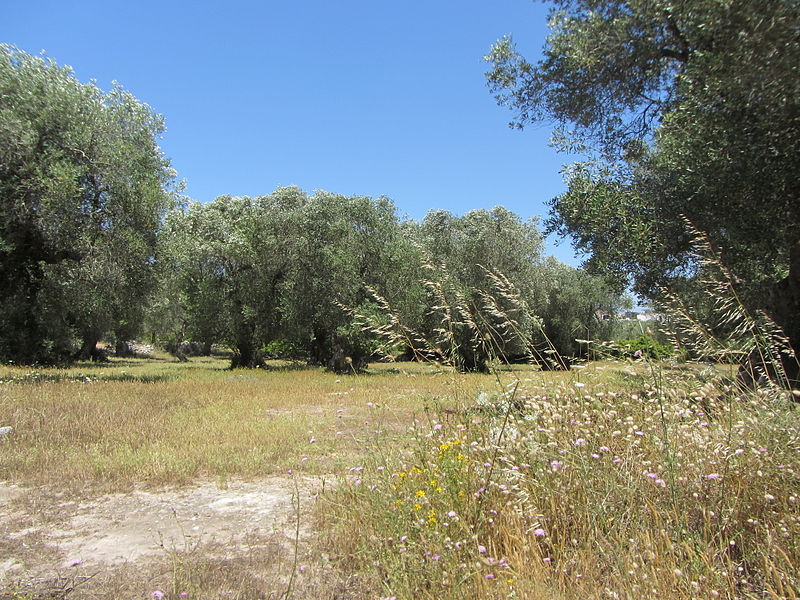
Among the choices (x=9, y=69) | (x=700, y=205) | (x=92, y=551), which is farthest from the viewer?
(x=9, y=69)

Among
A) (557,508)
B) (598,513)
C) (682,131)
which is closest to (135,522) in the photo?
(557,508)

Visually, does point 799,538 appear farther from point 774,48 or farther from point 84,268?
point 84,268

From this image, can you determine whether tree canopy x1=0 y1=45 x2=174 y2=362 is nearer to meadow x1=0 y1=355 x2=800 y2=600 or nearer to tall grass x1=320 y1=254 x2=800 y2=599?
meadow x1=0 y1=355 x2=800 y2=600

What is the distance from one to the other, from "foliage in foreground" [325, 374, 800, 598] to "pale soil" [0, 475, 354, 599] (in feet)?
2.51

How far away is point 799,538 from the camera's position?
2834mm

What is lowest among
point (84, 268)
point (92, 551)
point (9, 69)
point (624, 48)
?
point (92, 551)

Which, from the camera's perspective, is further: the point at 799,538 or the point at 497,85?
the point at 497,85

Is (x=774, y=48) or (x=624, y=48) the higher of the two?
(x=624, y=48)

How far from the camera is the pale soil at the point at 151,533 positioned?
13.1 feet

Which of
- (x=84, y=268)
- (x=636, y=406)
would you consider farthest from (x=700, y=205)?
(x=84, y=268)

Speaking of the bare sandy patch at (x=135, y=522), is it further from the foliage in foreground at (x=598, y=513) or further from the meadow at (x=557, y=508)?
the foliage in foreground at (x=598, y=513)

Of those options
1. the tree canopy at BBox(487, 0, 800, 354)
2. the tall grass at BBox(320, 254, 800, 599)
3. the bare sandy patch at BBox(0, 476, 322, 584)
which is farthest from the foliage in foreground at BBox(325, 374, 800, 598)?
the tree canopy at BBox(487, 0, 800, 354)

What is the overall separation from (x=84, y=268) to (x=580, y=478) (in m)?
17.1

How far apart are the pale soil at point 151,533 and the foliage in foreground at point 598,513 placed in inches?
30.1
